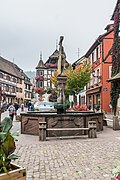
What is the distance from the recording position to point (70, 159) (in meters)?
6.37

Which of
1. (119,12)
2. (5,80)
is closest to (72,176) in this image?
(119,12)

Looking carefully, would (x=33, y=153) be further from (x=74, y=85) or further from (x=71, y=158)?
(x=74, y=85)

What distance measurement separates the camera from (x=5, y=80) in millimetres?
56188

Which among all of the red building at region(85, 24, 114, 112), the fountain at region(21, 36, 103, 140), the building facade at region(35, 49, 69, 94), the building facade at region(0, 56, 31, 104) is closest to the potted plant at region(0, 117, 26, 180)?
the fountain at region(21, 36, 103, 140)

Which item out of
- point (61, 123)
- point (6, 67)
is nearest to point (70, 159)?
point (61, 123)

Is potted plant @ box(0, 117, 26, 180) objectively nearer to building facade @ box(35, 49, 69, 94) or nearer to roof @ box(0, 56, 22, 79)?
roof @ box(0, 56, 22, 79)

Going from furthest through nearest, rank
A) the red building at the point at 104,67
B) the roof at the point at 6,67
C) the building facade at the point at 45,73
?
the building facade at the point at 45,73 → the roof at the point at 6,67 → the red building at the point at 104,67

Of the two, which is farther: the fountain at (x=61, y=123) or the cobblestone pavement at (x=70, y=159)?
the fountain at (x=61, y=123)

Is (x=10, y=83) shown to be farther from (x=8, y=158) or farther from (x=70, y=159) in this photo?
(x=8, y=158)

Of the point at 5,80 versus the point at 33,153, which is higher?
the point at 5,80

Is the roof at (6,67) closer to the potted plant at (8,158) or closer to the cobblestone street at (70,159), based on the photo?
the cobblestone street at (70,159)

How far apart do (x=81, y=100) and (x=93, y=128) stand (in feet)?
112

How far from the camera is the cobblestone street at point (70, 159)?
5094 mm

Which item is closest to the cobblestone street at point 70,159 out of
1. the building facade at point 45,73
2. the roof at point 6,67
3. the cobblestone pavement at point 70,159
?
the cobblestone pavement at point 70,159
